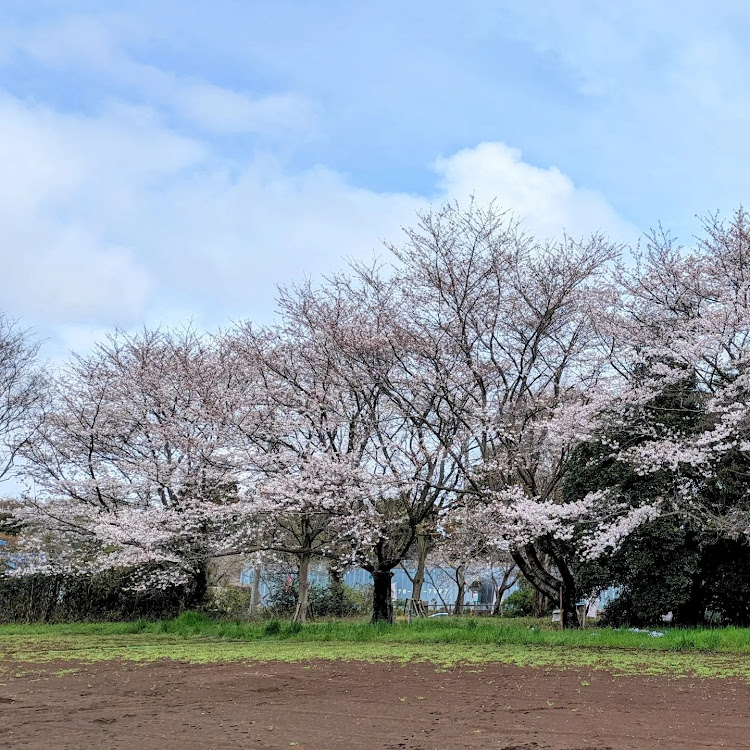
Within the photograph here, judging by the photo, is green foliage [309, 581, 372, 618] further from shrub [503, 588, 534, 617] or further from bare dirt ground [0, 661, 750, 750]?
bare dirt ground [0, 661, 750, 750]

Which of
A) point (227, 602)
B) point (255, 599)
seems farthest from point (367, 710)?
point (255, 599)

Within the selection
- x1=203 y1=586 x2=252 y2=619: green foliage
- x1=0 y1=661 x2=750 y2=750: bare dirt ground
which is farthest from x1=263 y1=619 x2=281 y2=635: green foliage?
x1=0 y1=661 x2=750 y2=750: bare dirt ground

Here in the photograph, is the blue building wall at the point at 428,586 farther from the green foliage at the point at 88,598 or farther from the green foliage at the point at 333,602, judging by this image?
the green foliage at the point at 88,598

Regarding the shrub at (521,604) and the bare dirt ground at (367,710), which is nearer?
the bare dirt ground at (367,710)

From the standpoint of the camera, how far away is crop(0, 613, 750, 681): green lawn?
8.12m

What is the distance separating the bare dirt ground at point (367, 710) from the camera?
4.45 metres

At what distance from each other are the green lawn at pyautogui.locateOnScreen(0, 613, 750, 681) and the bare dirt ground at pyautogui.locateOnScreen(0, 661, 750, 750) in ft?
3.34

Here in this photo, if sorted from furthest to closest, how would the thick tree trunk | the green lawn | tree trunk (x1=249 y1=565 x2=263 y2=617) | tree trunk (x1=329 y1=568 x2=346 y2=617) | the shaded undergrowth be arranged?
tree trunk (x1=329 y1=568 x2=346 y2=617) < tree trunk (x1=249 y1=565 x2=263 y2=617) < the thick tree trunk < the shaded undergrowth < the green lawn

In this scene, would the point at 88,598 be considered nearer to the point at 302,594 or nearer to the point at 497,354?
the point at 302,594

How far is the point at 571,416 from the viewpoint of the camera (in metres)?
11.0

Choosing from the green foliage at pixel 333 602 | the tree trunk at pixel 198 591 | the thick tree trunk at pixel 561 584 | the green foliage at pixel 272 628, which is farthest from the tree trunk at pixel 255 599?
the thick tree trunk at pixel 561 584

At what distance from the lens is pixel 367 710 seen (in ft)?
17.8

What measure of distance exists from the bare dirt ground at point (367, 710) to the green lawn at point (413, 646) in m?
1.02

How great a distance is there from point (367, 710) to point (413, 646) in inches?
192
